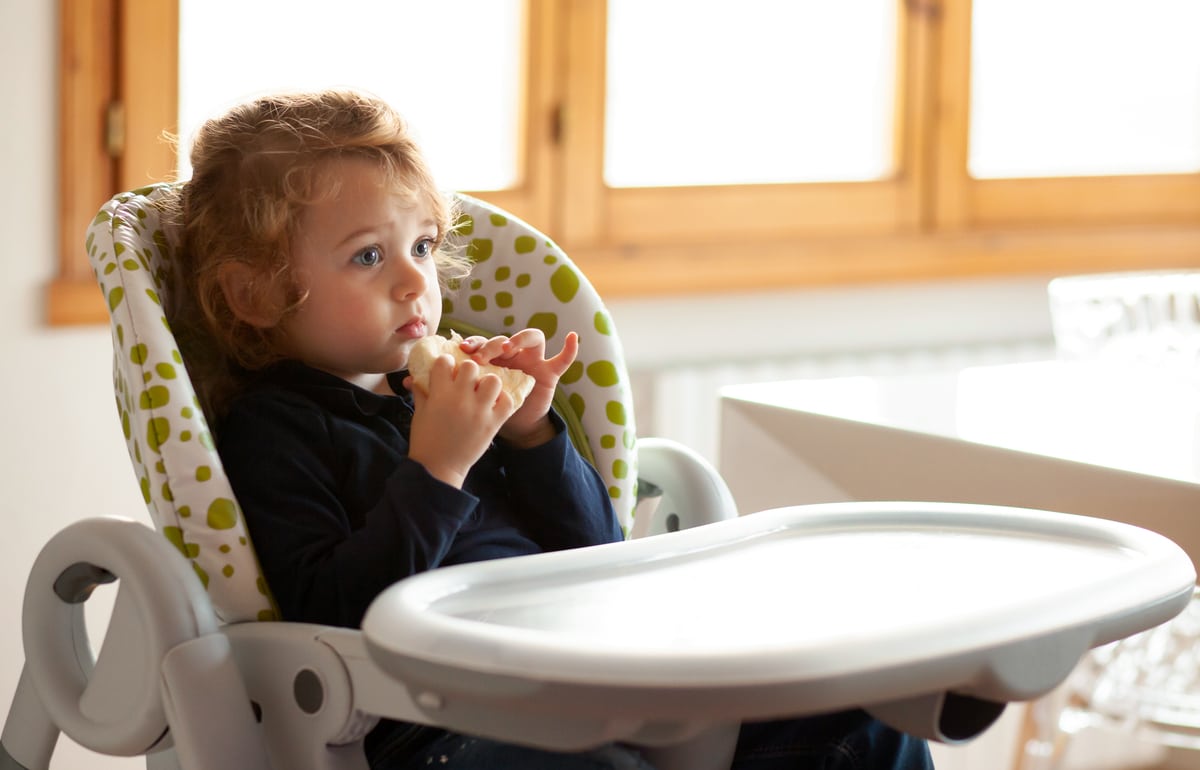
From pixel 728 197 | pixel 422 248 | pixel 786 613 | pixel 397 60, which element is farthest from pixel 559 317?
pixel 728 197

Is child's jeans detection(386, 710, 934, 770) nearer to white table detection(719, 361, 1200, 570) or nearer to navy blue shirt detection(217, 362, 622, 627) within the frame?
navy blue shirt detection(217, 362, 622, 627)

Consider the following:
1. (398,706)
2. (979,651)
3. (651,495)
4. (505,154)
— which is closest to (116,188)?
(505,154)

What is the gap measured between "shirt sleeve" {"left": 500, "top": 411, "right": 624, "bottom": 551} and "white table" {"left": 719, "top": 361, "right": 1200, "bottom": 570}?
29 centimetres

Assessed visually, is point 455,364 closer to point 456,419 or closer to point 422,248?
point 456,419

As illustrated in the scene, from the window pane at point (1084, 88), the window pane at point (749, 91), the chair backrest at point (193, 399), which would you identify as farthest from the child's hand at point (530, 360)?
the window pane at point (1084, 88)

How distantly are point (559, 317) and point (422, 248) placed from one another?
15cm

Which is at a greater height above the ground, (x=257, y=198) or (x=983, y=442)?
(x=257, y=198)

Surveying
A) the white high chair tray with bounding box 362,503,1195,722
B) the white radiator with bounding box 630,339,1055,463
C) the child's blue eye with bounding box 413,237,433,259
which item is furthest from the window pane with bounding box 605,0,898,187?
the white high chair tray with bounding box 362,503,1195,722

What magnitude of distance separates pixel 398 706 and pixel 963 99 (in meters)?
1.95

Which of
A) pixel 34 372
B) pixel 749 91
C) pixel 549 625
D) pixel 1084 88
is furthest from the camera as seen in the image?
pixel 1084 88

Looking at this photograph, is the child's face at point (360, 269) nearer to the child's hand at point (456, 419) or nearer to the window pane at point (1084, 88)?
the child's hand at point (456, 419)

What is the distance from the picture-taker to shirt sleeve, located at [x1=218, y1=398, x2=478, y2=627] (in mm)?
991

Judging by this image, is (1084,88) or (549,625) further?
(1084,88)

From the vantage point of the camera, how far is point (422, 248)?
1.15 meters
